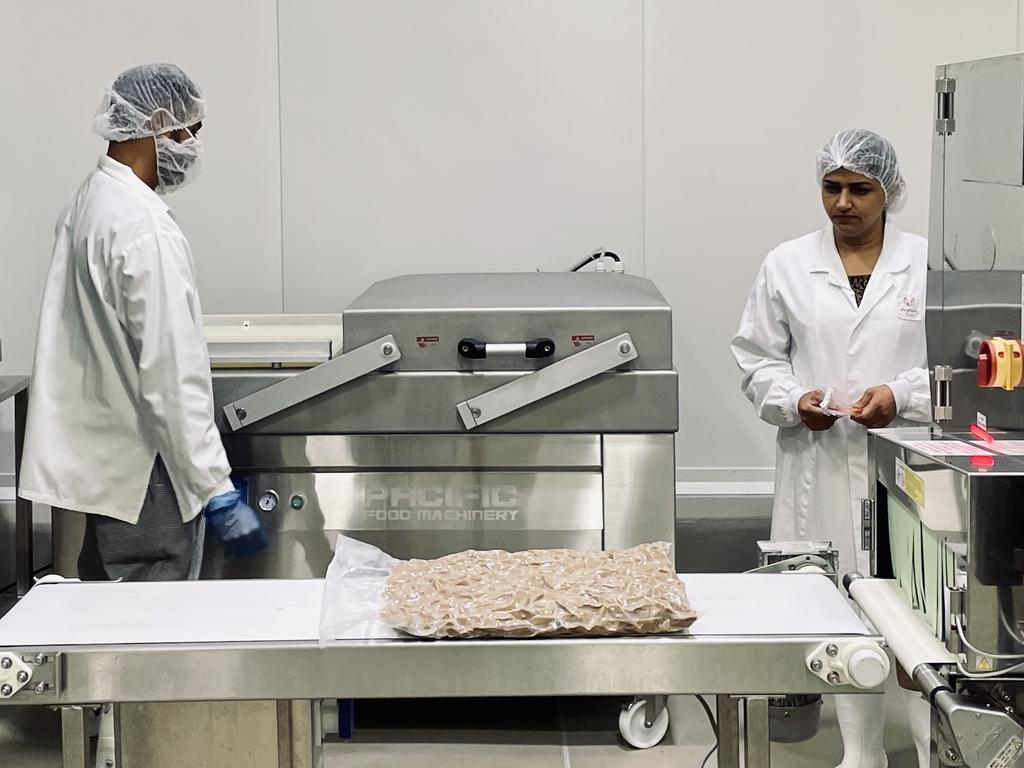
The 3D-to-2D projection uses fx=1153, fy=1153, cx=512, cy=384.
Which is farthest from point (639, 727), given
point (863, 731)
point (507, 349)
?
point (507, 349)

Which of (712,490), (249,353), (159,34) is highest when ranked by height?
(159,34)

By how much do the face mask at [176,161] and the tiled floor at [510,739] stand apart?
124 centimetres

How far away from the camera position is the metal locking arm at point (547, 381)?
7.33 ft

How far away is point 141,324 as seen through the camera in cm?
206

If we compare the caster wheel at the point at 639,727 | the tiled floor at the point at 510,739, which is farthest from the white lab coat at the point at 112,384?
the caster wheel at the point at 639,727

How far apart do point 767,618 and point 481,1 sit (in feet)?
7.85

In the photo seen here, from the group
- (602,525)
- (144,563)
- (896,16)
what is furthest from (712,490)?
(144,563)

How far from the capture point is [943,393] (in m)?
1.45

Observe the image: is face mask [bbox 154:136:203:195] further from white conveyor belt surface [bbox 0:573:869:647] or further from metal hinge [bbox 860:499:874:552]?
metal hinge [bbox 860:499:874:552]

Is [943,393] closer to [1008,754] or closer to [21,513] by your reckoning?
[1008,754]

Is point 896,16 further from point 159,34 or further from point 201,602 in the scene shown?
point 201,602

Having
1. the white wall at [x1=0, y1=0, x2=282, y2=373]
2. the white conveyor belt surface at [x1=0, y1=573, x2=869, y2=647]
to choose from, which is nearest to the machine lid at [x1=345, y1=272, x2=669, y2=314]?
the white wall at [x1=0, y1=0, x2=282, y2=373]

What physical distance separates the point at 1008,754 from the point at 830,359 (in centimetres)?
146

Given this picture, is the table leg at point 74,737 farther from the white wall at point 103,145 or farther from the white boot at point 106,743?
the white wall at point 103,145
